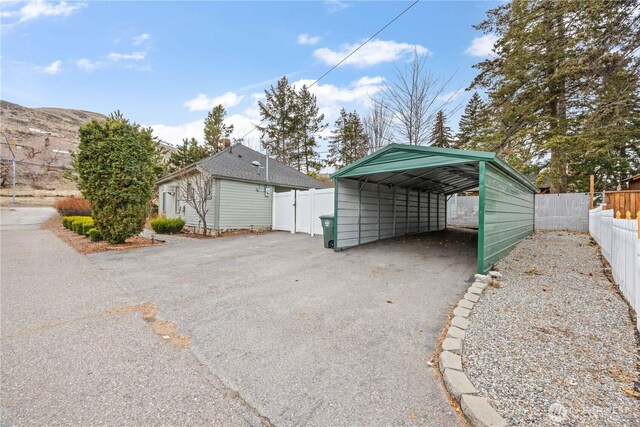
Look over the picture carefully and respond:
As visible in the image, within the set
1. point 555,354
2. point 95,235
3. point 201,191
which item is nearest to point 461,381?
point 555,354

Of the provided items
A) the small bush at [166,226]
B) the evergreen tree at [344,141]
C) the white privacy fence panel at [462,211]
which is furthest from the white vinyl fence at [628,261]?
the evergreen tree at [344,141]

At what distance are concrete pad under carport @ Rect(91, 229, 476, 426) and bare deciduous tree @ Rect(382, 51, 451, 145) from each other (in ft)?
23.9

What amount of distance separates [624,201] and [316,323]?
483 inches

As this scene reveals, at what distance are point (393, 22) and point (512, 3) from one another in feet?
30.9

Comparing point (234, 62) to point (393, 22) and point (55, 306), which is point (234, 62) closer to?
point (393, 22)

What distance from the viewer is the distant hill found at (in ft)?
96.7

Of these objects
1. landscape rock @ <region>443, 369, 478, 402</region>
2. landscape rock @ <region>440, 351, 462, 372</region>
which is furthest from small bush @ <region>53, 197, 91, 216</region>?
landscape rock @ <region>443, 369, 478, 402</region>

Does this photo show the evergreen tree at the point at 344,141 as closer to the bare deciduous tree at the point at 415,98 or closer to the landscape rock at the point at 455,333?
the bare deciduous tree at the point at 415,98

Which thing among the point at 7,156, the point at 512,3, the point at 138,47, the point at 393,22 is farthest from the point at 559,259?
the point at 7,156

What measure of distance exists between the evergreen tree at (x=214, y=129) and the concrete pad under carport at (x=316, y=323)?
2210 cm

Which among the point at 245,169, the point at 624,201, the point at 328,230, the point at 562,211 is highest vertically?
the point at 245,169

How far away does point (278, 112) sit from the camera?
2562cm

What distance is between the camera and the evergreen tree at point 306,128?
1019 inches

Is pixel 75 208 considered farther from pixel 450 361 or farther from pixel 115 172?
pixel 450 361
